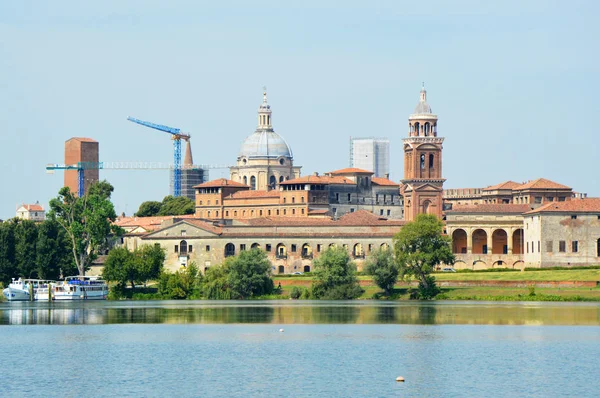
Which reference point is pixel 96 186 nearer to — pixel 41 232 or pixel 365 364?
pixel 41 232

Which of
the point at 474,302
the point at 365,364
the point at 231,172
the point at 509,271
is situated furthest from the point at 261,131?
the point at 365,364

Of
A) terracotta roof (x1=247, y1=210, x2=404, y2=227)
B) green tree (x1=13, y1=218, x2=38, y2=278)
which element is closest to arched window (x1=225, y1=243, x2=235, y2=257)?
terracotta roof (x1=247, y1=210, x2=404, y2=227)

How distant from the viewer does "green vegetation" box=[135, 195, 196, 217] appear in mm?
175750

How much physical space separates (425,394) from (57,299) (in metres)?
64.0

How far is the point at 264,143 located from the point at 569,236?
75800 mm

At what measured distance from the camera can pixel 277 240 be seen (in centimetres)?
12512

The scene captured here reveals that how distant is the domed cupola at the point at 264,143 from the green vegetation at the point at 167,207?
Result: 1060 cm

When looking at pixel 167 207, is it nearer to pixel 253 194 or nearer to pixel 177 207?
pixel 177 207

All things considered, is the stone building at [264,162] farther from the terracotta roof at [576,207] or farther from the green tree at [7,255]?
the green tree at [7,255]

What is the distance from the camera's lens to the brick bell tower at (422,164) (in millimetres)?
143000

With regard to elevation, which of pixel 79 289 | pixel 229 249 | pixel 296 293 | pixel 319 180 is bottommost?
pixel 296 293

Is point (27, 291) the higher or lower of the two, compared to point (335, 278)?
lower

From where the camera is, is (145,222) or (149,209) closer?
(145,222)

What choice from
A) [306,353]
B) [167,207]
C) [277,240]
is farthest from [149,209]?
[306,353]
